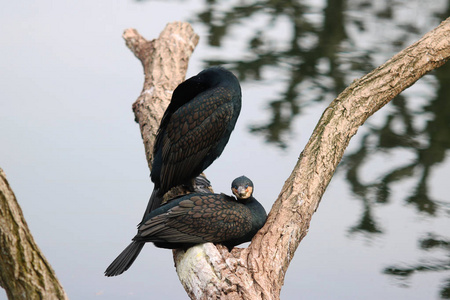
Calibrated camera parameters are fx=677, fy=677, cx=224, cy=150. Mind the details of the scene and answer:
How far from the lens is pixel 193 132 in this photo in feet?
10.3

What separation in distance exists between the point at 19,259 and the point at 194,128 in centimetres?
122

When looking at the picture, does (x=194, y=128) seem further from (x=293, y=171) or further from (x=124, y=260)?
(x=124, y=260)

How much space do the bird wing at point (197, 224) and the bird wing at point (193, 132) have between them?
0.36 m

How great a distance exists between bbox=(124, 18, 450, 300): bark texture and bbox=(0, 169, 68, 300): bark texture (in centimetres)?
67

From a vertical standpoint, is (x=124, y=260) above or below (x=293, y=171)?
below

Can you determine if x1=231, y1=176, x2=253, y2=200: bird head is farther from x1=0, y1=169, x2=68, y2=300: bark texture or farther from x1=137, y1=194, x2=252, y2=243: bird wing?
x1=0, y1=169, x2=68, y2=300: bark texture

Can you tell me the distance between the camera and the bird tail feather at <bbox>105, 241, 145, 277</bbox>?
9.50ft

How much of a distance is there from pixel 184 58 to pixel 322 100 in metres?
1.50

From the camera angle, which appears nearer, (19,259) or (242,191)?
(19,259)

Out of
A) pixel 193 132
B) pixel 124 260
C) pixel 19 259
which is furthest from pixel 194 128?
pixel 19 259


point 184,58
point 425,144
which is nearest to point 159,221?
point 184,58

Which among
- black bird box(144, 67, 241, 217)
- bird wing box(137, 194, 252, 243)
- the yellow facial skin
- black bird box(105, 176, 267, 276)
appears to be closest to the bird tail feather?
black bird box(105, 176, 267, 276)

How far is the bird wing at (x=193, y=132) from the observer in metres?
3.15

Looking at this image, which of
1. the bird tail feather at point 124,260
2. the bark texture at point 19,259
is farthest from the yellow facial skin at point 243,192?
the bark texture at point 19,259
